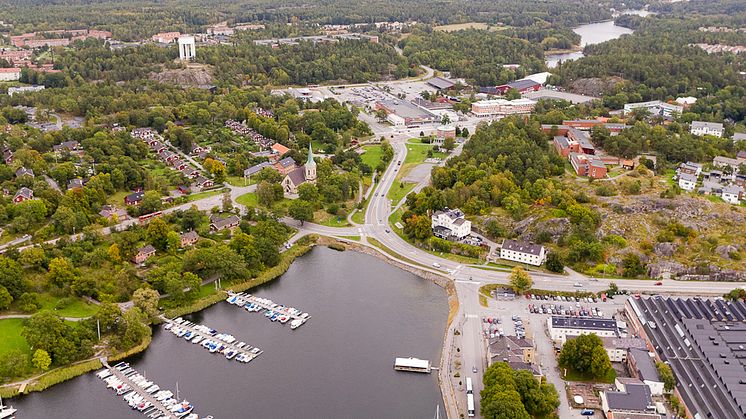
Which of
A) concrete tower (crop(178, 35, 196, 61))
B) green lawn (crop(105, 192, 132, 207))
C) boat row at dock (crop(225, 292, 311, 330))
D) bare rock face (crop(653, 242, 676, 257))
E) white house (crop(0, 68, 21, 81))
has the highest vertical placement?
concrete tower (crop(178, 35, 196, 61))

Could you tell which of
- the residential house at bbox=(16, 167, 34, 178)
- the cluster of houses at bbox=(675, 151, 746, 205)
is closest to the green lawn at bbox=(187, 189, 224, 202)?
the residential house at bbox=(16, 167, 34, 178)

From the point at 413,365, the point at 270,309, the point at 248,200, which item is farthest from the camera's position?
the point at 248,200

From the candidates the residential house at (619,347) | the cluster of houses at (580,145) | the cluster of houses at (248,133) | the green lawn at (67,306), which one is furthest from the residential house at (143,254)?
the cluster of houses at (580,145)

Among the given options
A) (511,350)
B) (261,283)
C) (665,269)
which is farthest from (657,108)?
(261,283)

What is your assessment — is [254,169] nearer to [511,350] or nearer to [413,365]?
[413,365]

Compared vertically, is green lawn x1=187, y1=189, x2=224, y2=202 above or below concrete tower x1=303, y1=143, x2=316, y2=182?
below

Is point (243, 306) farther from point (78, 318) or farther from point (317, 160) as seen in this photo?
point (317, 160)

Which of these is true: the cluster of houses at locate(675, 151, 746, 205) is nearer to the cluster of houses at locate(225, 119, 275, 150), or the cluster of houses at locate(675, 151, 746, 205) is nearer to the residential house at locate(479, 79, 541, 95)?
the residential house at locate(479, 79, 541, 95)
